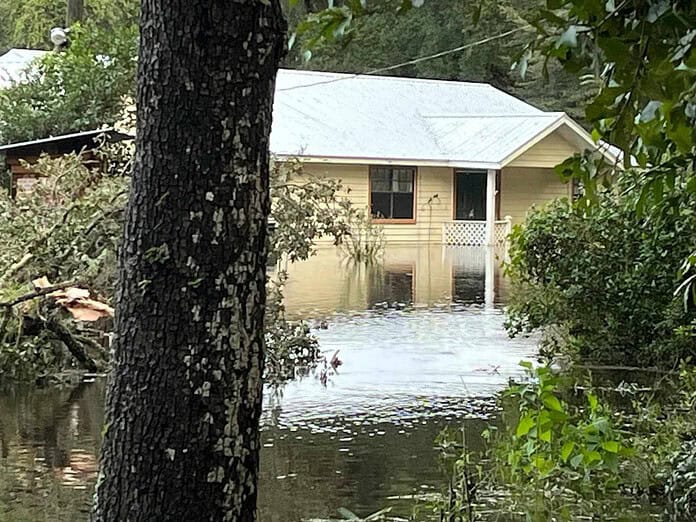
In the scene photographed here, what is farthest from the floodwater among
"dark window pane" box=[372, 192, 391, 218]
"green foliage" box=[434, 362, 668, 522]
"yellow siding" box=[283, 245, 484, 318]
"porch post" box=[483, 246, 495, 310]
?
"dark window pane" box=[372, 192, 391, 218]

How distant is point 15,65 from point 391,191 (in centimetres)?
993

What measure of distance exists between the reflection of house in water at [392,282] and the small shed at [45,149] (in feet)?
10.8

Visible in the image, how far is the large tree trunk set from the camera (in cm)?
276

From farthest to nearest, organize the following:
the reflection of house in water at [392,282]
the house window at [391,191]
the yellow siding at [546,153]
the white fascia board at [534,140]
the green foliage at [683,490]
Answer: the house window at [391,191], the yellow siding at [546,153], the white fascia board at [534,140], the reflection of house in water at [392,282], the green foliage at [683,490]

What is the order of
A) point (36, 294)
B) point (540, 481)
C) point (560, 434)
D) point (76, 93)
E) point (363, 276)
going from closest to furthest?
point (560, 434) < point (540, 481) < point (36, 294) < point (363, 276) < point (76, 93)

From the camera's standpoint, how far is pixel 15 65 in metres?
26.4

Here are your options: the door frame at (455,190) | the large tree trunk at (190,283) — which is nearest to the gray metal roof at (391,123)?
the door frame at (455,190)

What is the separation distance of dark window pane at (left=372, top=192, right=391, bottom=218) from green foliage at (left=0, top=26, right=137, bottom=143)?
957 cm

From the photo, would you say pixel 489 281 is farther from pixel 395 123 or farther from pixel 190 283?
pixel 190 283

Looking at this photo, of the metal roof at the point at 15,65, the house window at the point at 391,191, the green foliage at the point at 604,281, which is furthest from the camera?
the house window at the point at 391,191

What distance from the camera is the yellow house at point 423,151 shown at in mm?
28250

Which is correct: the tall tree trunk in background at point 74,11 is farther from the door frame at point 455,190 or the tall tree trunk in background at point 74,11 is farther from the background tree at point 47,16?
the door frame at point 455,190

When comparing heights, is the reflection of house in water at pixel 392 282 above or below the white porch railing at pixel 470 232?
below

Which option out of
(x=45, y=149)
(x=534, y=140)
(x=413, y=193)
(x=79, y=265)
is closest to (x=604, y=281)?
(x=79, y=265)
